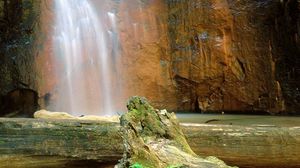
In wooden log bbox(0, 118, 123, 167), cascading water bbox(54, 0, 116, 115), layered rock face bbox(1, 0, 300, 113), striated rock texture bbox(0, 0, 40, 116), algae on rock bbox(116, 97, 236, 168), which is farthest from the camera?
striated rock texture bbox(0, 0, 40, 116)

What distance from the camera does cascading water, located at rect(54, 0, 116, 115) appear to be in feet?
28.4

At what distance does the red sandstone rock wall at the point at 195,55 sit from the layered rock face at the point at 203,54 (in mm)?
21

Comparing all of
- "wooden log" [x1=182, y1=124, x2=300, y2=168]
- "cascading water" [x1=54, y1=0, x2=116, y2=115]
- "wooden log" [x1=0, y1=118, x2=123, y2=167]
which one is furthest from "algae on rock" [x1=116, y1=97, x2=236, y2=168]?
"cascading water" [x1=54, y1=0, x2=116, y2=115]

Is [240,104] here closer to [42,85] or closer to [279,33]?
[279,33]

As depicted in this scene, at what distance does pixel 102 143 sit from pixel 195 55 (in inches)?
222

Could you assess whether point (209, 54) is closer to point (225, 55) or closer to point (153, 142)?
point (225, 55)

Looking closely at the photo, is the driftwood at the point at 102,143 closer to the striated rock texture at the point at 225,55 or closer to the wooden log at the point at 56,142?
the wooden log at the point at 56,142

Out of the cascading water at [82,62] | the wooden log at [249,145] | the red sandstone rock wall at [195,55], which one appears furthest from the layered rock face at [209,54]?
the wooden log at [249,145]

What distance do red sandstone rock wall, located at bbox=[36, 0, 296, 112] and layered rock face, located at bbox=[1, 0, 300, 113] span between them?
2cm

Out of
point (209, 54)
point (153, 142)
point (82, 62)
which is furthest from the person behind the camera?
point (82, 62)

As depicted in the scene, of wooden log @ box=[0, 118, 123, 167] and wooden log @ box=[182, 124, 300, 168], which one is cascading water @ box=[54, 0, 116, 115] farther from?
wooden log @ box=[182, 124, 300, 168]

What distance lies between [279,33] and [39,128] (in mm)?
6427

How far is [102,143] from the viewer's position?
3.46m

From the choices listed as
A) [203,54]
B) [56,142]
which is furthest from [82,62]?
[56,142]
